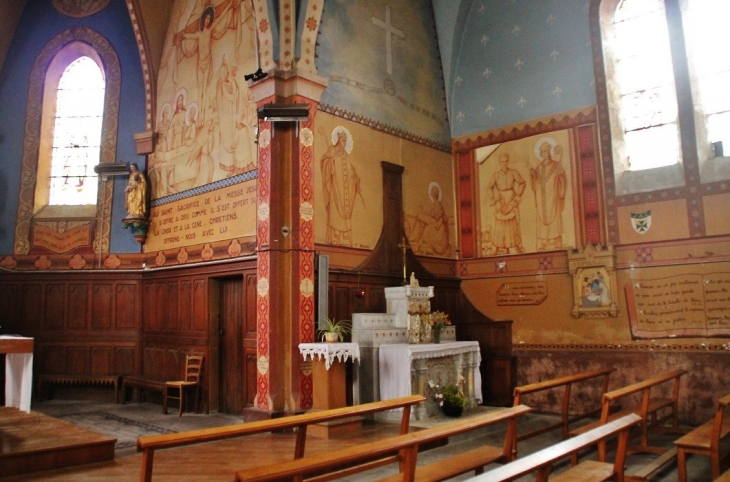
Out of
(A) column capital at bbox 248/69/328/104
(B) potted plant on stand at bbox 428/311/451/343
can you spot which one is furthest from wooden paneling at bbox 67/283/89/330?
(B) potted plant on stand at bbox 428/311/451/343

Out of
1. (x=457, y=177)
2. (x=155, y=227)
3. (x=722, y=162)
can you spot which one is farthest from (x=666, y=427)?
(x=155, y=227)

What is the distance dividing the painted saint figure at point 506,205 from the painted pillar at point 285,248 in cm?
411

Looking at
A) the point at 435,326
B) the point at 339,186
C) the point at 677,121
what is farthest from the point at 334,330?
the point at 677,121

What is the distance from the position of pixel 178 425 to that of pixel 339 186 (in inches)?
170

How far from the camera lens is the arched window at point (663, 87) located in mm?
9641

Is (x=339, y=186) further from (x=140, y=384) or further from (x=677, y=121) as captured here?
(x=677, y=121)

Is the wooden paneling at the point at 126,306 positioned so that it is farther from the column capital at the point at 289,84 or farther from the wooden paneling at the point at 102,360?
the column capital at the point at 289,84

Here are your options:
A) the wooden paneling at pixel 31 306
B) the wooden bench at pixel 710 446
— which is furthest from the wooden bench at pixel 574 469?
the wooden paneling at pixel 31 306

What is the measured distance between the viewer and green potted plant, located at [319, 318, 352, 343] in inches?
331

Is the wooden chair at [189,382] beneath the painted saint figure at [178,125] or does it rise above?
beneath

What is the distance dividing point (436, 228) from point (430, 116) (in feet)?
7.27

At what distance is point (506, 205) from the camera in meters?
11.4

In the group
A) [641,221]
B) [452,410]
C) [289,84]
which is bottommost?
[452,410]

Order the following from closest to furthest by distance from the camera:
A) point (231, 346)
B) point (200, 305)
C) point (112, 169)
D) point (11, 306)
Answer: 1. point (231, 346)
2. point (200, 305)
3. point (11, 306)
4. point (112, 169)
